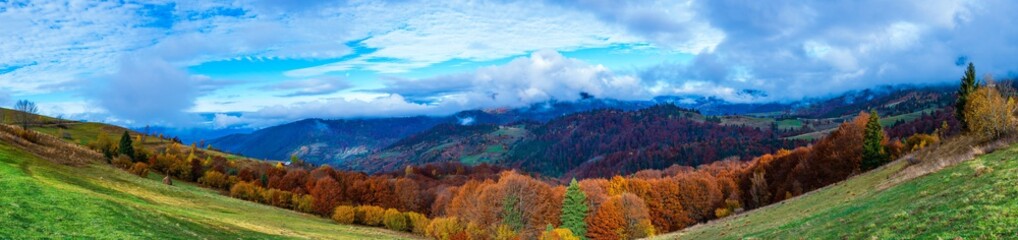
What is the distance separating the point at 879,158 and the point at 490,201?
6523 cm

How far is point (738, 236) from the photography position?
3669cm

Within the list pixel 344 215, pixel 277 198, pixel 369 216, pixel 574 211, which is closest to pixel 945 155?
pixel 574 211

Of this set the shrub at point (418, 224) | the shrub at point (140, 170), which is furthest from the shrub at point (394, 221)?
the shrub at point (140, 170)

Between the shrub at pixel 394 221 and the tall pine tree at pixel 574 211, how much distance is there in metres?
29.2

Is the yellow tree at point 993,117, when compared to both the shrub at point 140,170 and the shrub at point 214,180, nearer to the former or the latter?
the shrub at point 140,170

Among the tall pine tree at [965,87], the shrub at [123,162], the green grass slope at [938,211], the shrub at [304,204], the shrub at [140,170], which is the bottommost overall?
the shrub at [304,204]

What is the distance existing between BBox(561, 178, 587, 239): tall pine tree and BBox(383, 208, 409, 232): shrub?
1148 inches

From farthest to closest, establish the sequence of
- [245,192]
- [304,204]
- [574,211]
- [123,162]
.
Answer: [574,211] → [304,204] → [245,192] → [123,162]

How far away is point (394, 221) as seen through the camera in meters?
88.2

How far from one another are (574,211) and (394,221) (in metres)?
32.6

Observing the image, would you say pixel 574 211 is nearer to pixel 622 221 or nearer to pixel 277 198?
pixel 622 221

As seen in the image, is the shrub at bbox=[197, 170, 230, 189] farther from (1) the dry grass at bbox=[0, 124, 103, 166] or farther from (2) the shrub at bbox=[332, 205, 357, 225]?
(2) the shrub at bbox=[332, 205, 357, 225]

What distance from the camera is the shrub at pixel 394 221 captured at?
3455 inches

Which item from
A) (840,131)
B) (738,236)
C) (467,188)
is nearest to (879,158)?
(840,131)
